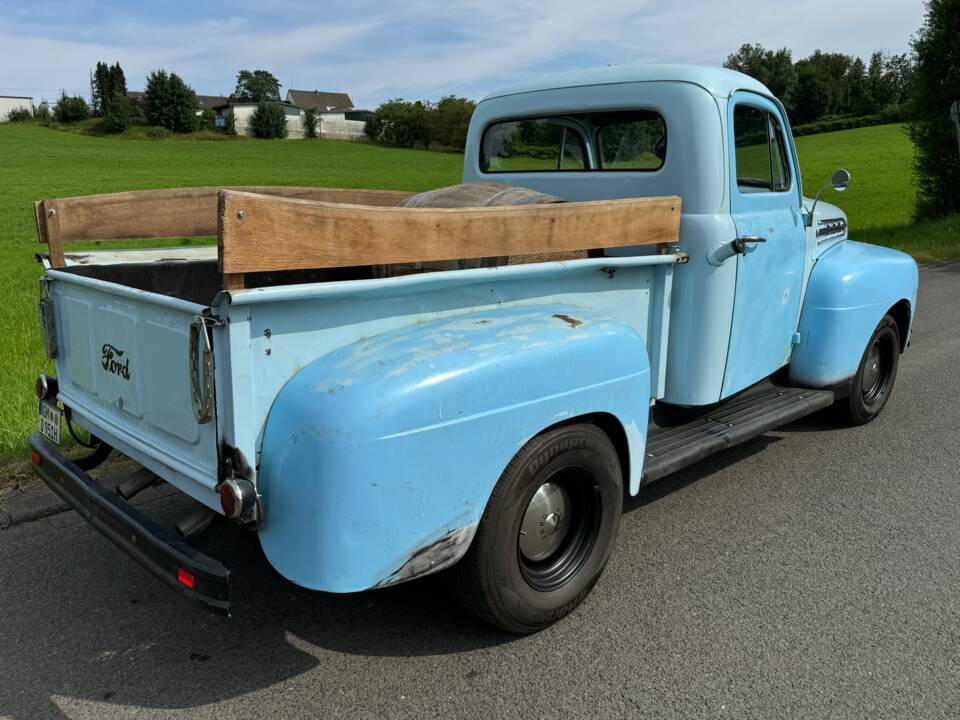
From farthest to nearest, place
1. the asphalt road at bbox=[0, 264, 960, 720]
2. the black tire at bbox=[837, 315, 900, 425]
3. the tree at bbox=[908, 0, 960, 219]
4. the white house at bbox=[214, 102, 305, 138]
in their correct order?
1. the white house at bbox=[214, 102, 305, 138]
2. the tree at bbox=[908, 0, 960, 219]
3. the black tire at bbox=[837, 315, 900, 425]
4. the asphalt road at bbox=[0, 264, 960, 720]

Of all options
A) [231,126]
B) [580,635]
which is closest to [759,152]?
[580,635]

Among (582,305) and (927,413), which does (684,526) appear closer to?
(582,305)

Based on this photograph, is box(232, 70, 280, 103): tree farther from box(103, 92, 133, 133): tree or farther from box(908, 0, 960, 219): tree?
box(908, 0, 960, 219): tree

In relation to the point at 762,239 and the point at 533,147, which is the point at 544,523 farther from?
the point at 533,147

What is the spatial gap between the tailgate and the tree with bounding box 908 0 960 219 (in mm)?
16952

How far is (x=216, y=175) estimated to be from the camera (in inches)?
1389

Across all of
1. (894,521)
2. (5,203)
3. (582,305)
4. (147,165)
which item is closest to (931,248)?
(894,521)

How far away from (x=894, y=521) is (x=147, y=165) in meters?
42.0

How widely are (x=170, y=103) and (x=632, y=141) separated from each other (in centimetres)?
7367

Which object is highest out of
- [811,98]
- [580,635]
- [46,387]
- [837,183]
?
[811,98]

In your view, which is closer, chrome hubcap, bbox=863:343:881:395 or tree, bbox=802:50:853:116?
chrome hubcap, bbox=863:343:881:395

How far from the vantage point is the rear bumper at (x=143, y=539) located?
2.20m

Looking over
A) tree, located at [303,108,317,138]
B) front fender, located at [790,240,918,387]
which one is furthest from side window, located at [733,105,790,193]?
tree, located at [303,108,317,138]

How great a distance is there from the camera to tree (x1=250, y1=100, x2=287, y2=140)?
224 ft
